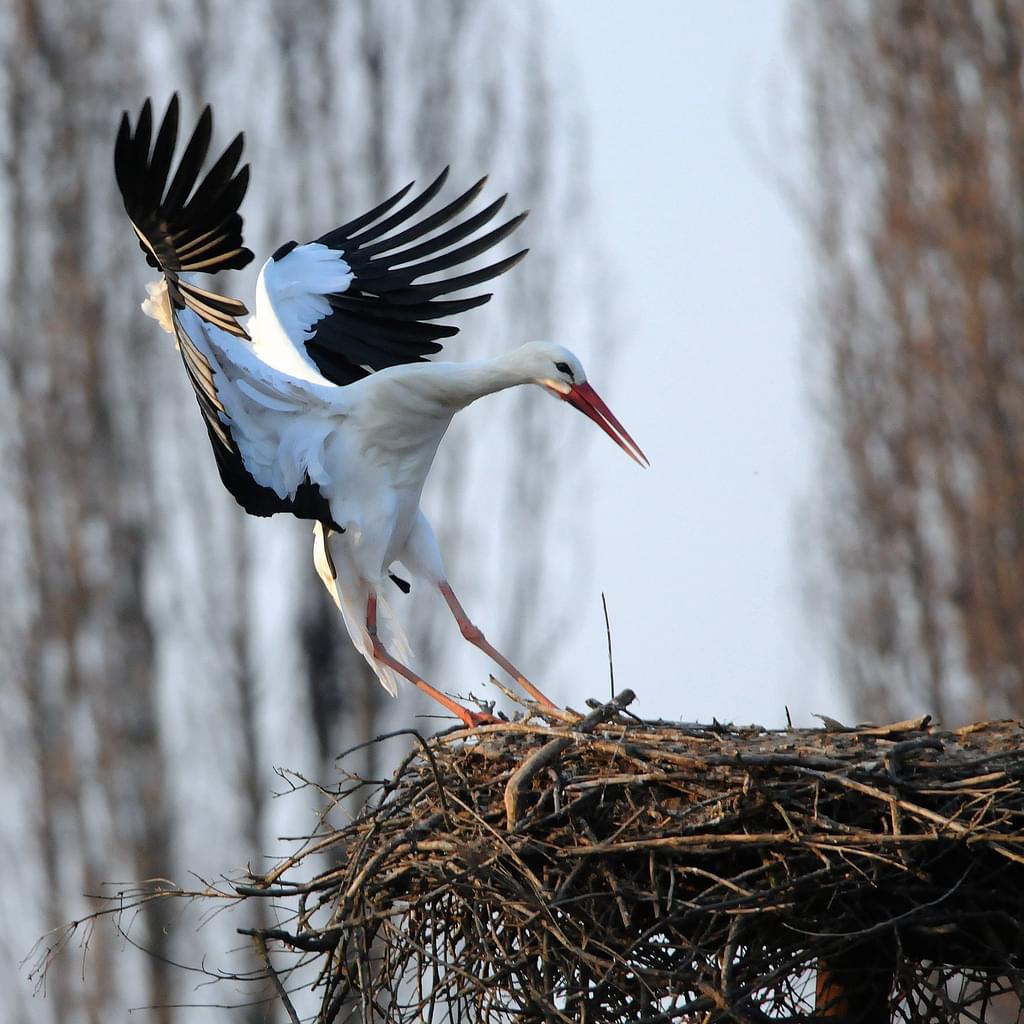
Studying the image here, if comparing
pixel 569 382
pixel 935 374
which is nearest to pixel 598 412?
pixel 569 382

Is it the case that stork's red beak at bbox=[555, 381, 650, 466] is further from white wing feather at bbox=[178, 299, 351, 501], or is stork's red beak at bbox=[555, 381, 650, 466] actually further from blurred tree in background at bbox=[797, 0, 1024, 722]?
blurred tree in background at bbox=[797, 0, 1024, 722]

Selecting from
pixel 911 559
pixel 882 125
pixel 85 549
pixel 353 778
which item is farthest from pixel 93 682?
pixel 353 778

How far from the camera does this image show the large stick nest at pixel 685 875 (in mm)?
3379

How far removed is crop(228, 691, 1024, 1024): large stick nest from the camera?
11.1 ft

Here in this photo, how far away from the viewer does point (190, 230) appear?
4.34m

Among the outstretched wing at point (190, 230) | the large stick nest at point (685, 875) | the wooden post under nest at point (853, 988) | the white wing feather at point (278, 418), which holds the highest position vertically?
the outstretched wing at point (190, 230)

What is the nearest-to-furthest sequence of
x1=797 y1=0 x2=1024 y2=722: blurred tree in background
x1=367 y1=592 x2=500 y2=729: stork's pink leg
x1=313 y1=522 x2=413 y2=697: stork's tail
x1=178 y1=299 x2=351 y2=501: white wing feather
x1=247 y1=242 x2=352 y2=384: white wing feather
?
x1=367 y1=592 x2=500 y2=729: stork's pink leg → x1=178 y1=299 x2=351 y2=501: white wing feather → x1=313 y1=522 x2=413 y2=697: stork's tail → x1=247 y1=242 x2=352 y2=384: white wing feather → x1=797 y1=0 x2=1024 y2=722: blurred tree in background

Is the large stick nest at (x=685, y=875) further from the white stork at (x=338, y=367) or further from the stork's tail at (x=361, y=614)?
the stork's tail at (x=361, y=614)

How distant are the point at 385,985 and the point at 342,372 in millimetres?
2109

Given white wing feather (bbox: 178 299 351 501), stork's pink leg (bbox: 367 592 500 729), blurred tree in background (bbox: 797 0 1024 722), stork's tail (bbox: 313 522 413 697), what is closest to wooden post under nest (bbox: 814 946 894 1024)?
stork's pink leg (bbox: 367 592 500 729)

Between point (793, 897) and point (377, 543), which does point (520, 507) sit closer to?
point (377, 543)

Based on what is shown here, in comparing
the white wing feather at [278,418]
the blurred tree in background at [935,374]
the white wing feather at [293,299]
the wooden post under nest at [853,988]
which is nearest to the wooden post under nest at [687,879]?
the wooden post under nest at [853,988]

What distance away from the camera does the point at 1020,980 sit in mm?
3385

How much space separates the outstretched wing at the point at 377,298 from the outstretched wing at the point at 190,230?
830 mm
